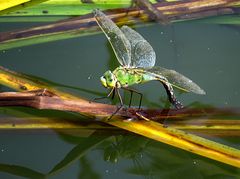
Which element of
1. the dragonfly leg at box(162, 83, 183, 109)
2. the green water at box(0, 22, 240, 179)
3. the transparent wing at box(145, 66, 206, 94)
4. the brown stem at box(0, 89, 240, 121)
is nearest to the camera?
the brown stem at box(0, 89, 240, 121)

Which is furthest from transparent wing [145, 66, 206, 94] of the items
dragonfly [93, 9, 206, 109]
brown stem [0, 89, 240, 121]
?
brown stem [0, 89, 240, 121]

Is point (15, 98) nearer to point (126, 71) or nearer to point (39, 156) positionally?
point (39, 156)

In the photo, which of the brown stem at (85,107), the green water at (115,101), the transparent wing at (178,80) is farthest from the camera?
the transparent wing at (178,80)

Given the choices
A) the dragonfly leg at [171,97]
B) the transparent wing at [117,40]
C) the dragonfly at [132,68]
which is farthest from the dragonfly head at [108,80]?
the dragonfly leg at [171,97]

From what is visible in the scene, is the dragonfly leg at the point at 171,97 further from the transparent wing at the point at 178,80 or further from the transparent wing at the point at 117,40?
the transparent wing at the point at 117,40

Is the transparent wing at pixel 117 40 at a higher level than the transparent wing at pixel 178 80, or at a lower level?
higher

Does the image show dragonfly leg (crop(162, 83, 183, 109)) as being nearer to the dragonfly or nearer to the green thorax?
the dragonfly
